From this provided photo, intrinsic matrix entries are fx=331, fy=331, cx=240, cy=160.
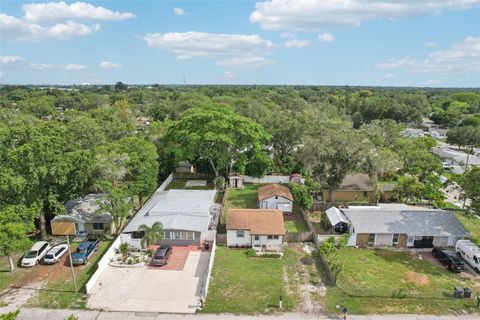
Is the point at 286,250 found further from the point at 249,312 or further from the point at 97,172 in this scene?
the point at 97,172

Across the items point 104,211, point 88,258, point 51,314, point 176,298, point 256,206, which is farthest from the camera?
point 256,206

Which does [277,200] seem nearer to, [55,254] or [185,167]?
[55,254]

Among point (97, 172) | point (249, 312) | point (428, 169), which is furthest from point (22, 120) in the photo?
point (428, 169)

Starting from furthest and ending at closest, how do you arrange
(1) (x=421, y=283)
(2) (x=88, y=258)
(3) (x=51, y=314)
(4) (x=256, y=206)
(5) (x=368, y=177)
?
1. (5) (x=368, y=177)
2. (4) (x=256, y=206)
3. (2) (x=88, y=258)
4. (1) (x=421, y=283)
5. (3) (x=51, y=314)

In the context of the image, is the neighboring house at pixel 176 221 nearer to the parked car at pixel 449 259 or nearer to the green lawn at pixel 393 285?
the green lawn at pixel 393 285

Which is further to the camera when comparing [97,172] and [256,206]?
[256,206]

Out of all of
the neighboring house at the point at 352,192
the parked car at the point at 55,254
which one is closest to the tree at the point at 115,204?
the parked car at the point at 55,254
